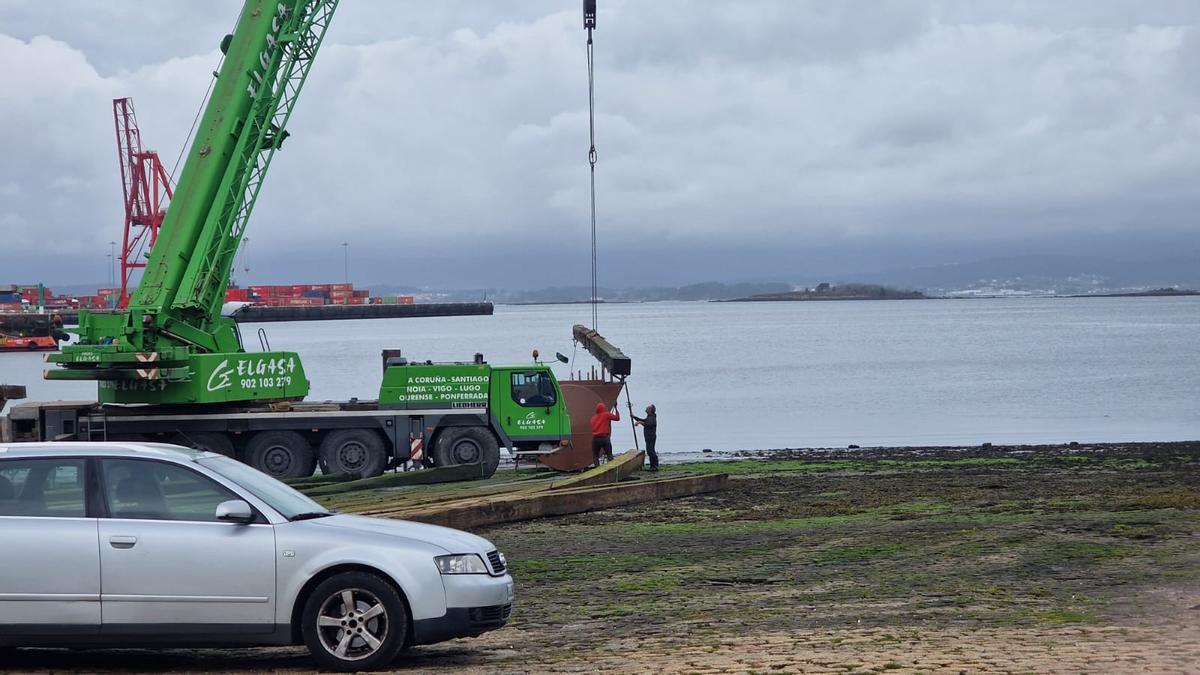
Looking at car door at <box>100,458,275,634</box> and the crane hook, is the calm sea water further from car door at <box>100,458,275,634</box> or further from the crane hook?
car door at <box>100,458,275,634</box>

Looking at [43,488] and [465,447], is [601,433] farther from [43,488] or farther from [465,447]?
[43,488]

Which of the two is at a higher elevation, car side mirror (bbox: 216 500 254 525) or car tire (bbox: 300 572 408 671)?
car side mirror (bbox: 216 500 254 525)

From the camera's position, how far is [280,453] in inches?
997

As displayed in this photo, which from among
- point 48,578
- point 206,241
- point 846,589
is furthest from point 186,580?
point 206,241

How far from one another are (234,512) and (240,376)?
17043mm

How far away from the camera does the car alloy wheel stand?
335 inches

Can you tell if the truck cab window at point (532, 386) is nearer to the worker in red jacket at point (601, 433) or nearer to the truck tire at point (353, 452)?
the worker in red jacket at point (601, 433)

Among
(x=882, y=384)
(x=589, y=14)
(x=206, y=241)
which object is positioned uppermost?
(x=589, y=14)

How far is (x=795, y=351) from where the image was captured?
11131 cm

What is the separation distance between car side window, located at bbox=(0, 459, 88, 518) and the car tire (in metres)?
1.56

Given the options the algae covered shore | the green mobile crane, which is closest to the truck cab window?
the green mobile crane

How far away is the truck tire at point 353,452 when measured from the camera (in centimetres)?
2550

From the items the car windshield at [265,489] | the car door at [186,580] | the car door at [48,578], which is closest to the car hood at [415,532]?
the car windshield at [265,489]

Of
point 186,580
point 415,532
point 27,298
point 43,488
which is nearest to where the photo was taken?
point 186,580
